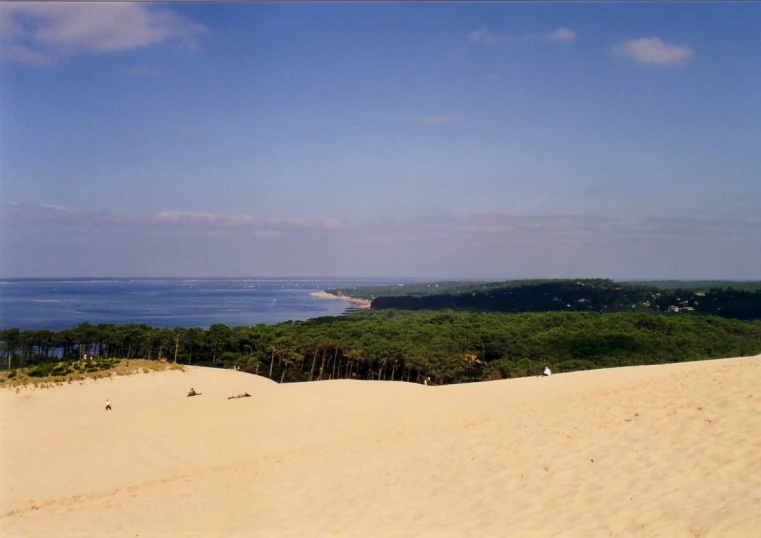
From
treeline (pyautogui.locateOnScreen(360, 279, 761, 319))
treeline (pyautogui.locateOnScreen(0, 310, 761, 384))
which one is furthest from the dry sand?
treeline (pyautogui.locateOnScreen(360, 279, 761, 319))

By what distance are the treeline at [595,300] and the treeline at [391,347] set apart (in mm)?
39971

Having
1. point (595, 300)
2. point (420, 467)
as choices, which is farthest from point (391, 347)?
point (595, 300)

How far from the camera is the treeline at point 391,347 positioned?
127 ft

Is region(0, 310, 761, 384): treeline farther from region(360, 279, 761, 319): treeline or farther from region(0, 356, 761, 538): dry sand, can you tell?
region(360, 279, 761, 319): treeline

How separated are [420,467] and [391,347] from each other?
29608mm

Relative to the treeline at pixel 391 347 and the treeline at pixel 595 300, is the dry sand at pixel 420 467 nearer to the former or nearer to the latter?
the treeline at pixel 391 347

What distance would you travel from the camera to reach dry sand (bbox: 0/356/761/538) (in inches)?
277

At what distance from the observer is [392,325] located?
2016 inches

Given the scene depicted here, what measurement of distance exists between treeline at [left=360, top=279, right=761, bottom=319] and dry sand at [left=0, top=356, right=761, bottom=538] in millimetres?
73301

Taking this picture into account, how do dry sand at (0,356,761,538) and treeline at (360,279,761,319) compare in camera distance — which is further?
treeline at (360,279,761,319)

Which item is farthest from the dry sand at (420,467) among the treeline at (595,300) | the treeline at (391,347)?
the treeline at (595,300)

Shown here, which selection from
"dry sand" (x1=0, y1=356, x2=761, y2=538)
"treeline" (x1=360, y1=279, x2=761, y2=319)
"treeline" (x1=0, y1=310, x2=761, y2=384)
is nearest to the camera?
"dry sand" (x1=0, y1=356, x2=761, y2=538)

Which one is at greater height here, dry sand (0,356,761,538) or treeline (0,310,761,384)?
dry sand (0,356,761,538)

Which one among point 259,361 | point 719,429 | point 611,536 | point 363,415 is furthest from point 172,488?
point 259,361
